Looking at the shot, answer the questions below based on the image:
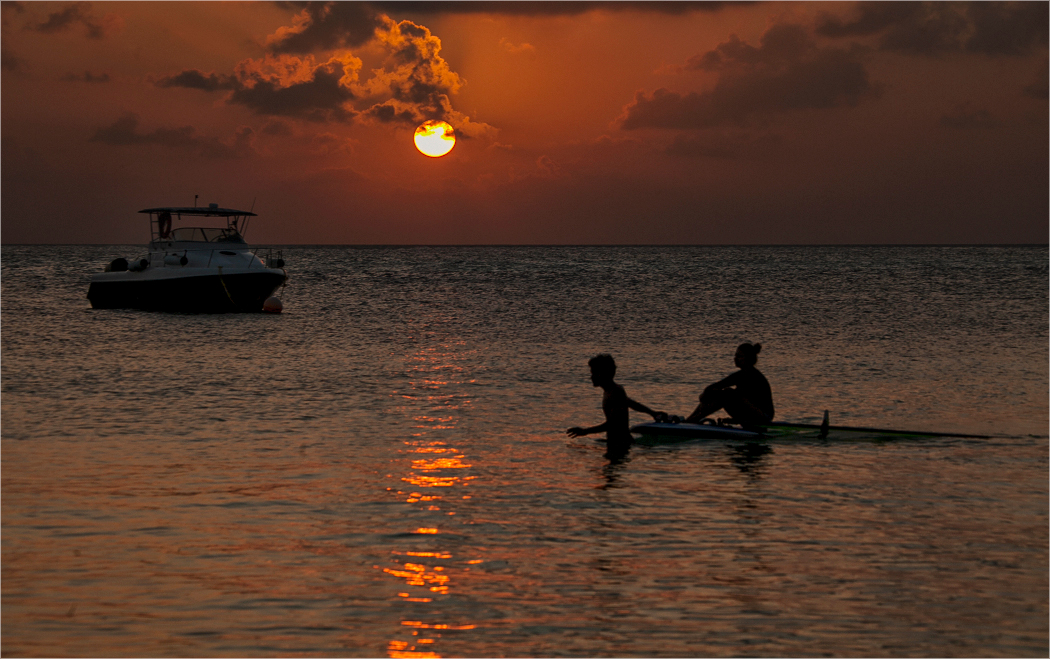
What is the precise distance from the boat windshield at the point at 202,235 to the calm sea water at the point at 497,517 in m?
19.2

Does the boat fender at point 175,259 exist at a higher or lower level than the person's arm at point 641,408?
higher

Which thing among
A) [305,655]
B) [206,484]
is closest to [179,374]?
[206,484]

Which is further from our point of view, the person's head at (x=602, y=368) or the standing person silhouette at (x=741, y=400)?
the standing person silhouette at (x=741, y=400)

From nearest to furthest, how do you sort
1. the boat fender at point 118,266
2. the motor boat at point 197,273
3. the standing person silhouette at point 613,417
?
the standing person silhouette at point 613,417 → the motor boat at point 197,273 → the boat fender at point 118,266

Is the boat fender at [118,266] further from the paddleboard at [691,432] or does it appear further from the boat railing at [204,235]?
the paddleboard at [691,432]

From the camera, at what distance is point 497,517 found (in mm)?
10172

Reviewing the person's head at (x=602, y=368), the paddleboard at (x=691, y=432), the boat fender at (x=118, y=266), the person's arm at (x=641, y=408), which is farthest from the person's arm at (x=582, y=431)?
the boat fender at (x=118, y=266)

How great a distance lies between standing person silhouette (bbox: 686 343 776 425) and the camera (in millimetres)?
14844

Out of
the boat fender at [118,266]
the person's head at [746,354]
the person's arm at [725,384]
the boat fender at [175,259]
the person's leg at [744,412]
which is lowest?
the person's leg at [744,412]

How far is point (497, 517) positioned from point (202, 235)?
36.8 m

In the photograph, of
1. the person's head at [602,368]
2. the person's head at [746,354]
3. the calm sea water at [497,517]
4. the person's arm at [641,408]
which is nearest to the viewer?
the calm sea water at [497,517]

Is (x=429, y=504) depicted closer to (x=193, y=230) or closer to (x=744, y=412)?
(x=744, y=412)

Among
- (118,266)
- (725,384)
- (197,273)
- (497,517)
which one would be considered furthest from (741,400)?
(118,266)

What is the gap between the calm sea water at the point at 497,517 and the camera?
7.09 meters
